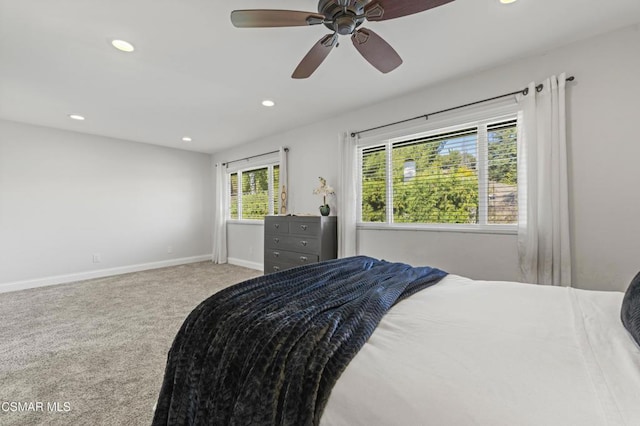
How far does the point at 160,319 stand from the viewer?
112 inches

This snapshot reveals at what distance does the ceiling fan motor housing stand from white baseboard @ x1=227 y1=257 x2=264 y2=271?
13.9ft

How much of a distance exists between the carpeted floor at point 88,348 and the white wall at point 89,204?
0.63m

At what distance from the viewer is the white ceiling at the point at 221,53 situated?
1865 millimetres

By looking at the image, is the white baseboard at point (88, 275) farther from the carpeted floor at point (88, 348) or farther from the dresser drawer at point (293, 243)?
the dresser drawer at point (293, 243)

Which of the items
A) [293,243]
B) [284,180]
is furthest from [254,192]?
[293,243]

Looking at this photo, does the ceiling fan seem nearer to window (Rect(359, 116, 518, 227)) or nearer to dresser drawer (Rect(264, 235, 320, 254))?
window (Rect(359, 116, 518, 227))

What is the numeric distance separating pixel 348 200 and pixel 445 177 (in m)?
1.17

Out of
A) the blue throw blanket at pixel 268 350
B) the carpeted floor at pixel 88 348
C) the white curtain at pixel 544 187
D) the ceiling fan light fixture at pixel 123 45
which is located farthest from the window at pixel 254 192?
the blue throw blanket at pixel 268 350

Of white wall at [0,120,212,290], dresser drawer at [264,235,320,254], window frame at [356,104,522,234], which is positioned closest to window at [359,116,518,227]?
window frame at [356,104,522,234]

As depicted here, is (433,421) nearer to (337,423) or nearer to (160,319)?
(337,423)

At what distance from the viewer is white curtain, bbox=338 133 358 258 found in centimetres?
356

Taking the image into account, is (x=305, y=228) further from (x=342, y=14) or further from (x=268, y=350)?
(x=268, y=350)

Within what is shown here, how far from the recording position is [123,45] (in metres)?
2.20

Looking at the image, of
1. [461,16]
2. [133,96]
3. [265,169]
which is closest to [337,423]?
[461,16]
